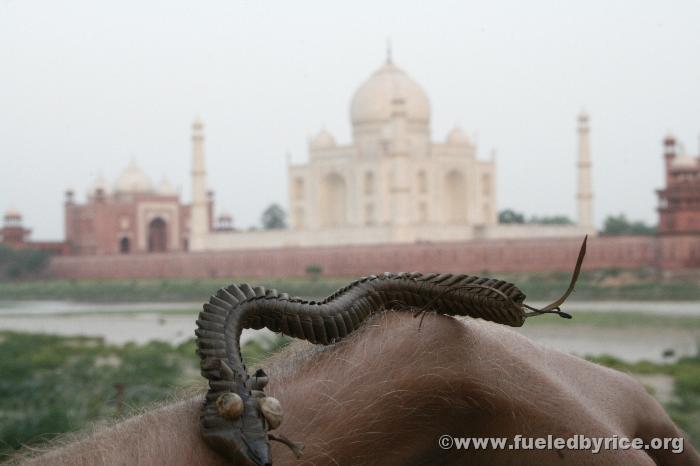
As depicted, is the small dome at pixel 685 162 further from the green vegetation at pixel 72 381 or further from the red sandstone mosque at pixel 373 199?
the green vegetation at pixel 72 381

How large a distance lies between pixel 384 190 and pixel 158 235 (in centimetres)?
739

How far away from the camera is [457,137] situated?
77.5ft

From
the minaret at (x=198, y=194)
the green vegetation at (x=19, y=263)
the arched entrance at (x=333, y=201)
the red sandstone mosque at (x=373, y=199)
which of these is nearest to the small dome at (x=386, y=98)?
the red sandstone mosque at (x=373, y=199)

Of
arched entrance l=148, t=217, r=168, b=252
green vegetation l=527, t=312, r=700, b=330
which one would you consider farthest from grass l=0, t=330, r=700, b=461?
A: arched entrance l=148, t=217, r=168, b=252

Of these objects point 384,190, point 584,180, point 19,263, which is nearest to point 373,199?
point 384,190

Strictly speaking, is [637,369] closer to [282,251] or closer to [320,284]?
[320,284]

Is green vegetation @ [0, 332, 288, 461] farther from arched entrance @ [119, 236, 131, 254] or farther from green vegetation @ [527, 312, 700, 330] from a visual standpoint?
arched entrance @ [119, 236, 131, 254]

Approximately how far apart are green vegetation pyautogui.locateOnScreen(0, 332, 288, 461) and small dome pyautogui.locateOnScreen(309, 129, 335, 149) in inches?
541

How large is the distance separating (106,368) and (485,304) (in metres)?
5.87

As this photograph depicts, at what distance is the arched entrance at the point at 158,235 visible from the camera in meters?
26.0

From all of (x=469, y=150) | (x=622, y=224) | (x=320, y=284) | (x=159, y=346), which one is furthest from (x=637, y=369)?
(x=622, y=224)

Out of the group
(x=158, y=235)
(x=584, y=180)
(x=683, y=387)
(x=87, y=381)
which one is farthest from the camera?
(x=158, y=235)

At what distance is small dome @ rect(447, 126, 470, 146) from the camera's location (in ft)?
76.6

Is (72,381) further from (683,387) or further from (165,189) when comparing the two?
(165,189)
